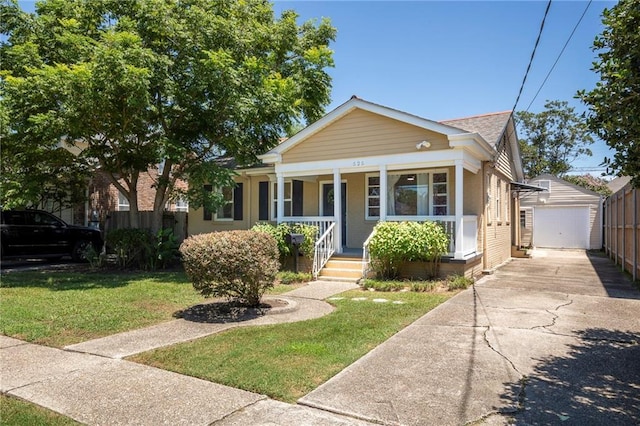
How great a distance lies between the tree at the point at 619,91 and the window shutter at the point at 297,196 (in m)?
11.2

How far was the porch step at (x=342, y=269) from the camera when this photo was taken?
11.4 metres

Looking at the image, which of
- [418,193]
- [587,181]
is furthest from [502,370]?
[587,181]

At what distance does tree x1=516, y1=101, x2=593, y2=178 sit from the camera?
3862 cm

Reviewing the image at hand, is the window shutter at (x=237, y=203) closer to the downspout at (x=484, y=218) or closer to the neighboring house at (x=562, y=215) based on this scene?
the downspout at (x=484, y=218)

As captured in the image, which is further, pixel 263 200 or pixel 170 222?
pixel 170 222

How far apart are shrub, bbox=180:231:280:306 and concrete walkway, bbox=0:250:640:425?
2.85 ft

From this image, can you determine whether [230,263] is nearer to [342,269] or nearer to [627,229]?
[342,269]

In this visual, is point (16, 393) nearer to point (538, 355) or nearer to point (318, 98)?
point (538, 355)

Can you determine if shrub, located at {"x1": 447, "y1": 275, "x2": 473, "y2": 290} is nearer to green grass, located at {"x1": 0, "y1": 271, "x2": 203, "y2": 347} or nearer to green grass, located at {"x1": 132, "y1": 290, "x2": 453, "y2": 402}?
green grass, located at {"x1": 132, "y1": 290, "x2": 453, "y2": 402}

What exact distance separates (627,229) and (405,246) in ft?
25.1

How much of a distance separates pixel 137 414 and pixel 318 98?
49.6ft

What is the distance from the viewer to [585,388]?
161 inches

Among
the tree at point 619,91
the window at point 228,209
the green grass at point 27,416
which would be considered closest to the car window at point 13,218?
the window at point 228,209

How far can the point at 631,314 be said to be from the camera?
7164mm
